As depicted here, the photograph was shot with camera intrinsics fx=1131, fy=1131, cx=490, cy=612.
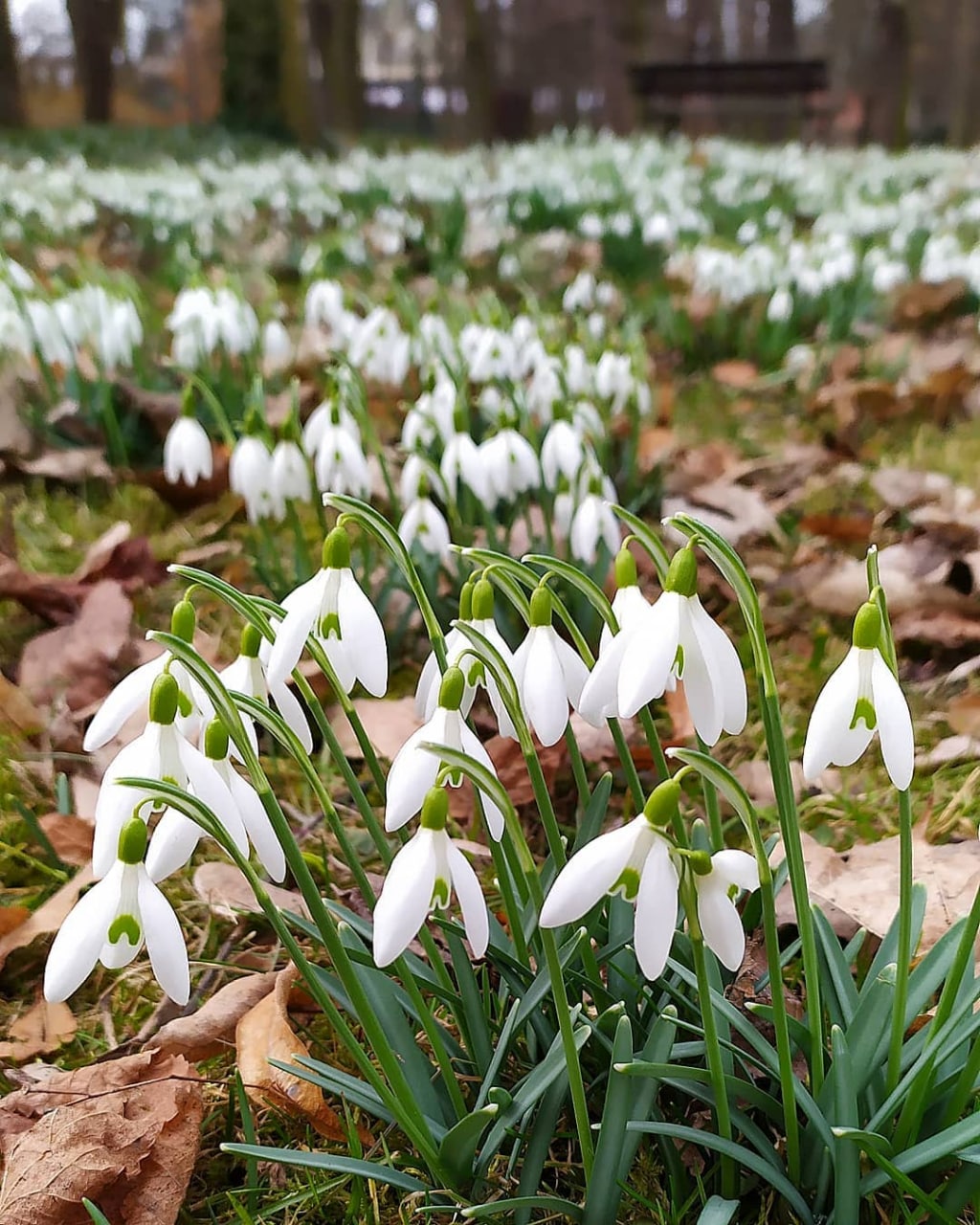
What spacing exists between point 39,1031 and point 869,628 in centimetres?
108

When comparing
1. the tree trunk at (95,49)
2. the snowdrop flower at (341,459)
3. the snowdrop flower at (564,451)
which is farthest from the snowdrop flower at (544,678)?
the tree trunk at (95,49)

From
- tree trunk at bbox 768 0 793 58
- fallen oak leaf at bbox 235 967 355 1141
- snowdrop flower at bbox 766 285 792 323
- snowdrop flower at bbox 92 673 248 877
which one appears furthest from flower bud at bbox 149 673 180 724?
tree trunk at bbox 768 0 793 58

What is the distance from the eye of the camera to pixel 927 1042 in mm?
952

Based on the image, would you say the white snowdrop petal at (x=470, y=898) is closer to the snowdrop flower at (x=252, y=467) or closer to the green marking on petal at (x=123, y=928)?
the green marking on petal at (x=123, y=928)

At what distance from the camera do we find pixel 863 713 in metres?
0.84

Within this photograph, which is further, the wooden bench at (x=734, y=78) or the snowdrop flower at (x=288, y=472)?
the wooden bench at (x=734, y=78)

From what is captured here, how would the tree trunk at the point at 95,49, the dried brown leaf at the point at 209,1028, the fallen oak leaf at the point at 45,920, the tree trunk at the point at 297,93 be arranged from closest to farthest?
the dried brown leaf at the point at 209,1028, the fallen oak leaf at the point at 45,920, the tree trunk at the point at 297,93, the tree trunk at the point at 95,49

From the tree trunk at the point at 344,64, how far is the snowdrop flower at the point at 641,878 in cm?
1765

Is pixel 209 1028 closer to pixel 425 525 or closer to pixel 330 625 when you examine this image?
pixel 330 625

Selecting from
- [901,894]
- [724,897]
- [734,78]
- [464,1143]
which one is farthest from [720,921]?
[734,78]

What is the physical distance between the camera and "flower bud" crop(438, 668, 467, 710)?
0.83m

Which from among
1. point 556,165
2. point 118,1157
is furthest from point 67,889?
point 556,165

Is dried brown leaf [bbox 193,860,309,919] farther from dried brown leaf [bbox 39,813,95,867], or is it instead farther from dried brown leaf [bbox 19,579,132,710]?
Result: dried brown leaf [bbox 19,579,132,710]

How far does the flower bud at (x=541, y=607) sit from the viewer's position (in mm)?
899
